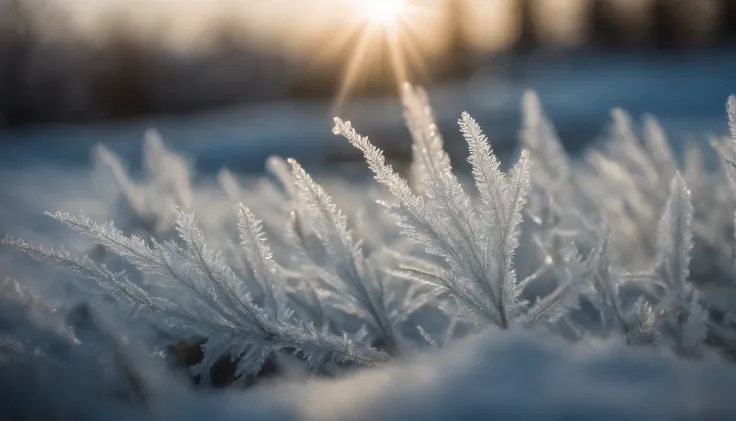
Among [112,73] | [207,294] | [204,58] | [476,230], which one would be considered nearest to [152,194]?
[207,294]

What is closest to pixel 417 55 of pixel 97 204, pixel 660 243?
pixel 97 204

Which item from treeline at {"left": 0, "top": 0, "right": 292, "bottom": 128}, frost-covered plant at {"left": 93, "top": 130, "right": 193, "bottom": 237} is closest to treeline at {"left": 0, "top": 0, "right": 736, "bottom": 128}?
treeline at {"left": 0, "top": 0, "right": 292, "bottom": 128}

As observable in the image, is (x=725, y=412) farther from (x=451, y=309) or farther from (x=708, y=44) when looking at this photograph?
(x=708, y=44)

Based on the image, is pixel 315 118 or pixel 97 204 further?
pixel 315 118

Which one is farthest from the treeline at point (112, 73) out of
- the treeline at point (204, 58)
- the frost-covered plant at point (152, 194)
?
the frost-covered plant at point (152, 194)

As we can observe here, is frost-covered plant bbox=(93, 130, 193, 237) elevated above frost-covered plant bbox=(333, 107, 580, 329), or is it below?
above

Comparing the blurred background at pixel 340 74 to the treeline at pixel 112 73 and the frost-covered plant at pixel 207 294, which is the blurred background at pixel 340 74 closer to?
the treeline at pixel 112 73

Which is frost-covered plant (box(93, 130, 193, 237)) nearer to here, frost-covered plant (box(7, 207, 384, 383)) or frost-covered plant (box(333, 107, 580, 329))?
frost-covered plant (box(7, 207, 384, 383))
